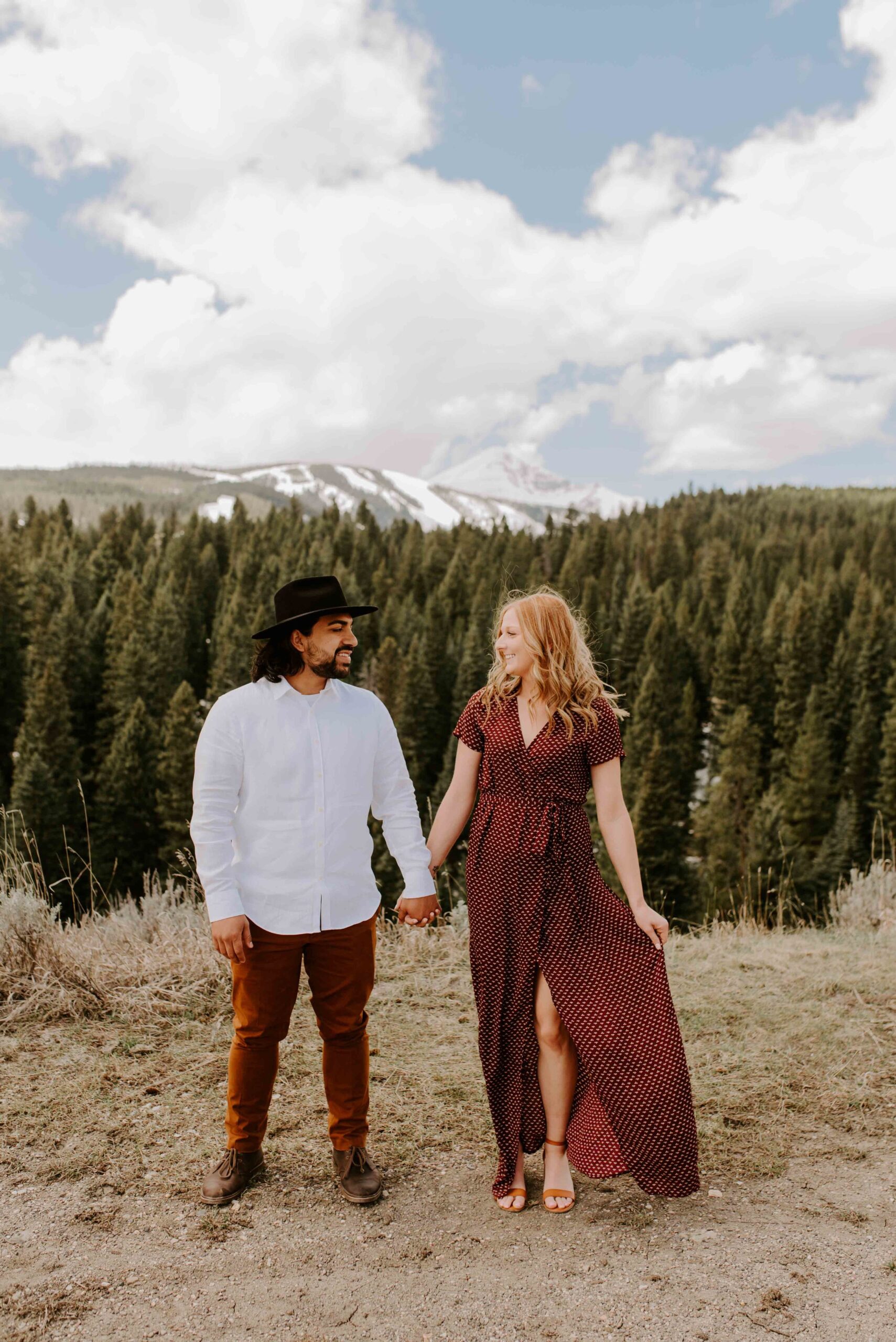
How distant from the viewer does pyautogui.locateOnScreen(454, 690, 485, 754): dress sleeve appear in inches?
166

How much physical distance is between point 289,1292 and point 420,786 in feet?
183

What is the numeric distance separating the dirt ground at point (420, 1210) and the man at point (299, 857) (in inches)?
12.7

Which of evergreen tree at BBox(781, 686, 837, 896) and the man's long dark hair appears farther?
evergreen tree at BBox(781, 686, 837, 896)

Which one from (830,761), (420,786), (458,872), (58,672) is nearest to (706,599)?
(830,761)

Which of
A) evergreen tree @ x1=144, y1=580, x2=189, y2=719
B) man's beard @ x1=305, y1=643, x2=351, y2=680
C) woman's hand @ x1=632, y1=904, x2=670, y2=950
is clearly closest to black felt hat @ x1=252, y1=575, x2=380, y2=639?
man's beard @ x1=305, y1=643, x2=351, y2=680

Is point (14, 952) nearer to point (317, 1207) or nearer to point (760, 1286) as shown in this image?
point (317, 1207)

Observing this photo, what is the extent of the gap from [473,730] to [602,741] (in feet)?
1.85

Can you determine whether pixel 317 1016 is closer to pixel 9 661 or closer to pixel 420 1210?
pixel 420 1210

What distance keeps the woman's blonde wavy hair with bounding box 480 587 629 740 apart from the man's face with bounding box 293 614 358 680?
0.63 m

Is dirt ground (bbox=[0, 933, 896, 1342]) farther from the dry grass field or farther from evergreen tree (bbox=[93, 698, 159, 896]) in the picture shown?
evergreen tree (bbox=[93, 698, 159, 896])

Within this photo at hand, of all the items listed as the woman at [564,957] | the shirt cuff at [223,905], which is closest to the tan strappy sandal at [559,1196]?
the woman at [564,957]

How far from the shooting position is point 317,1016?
407cm

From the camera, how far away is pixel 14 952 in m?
5.93

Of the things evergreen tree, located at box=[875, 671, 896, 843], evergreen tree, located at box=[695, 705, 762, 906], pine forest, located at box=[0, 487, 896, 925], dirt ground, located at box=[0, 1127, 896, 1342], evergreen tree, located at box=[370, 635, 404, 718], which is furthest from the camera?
evergreen tree, located at box=[370, 635, 404, 718]
